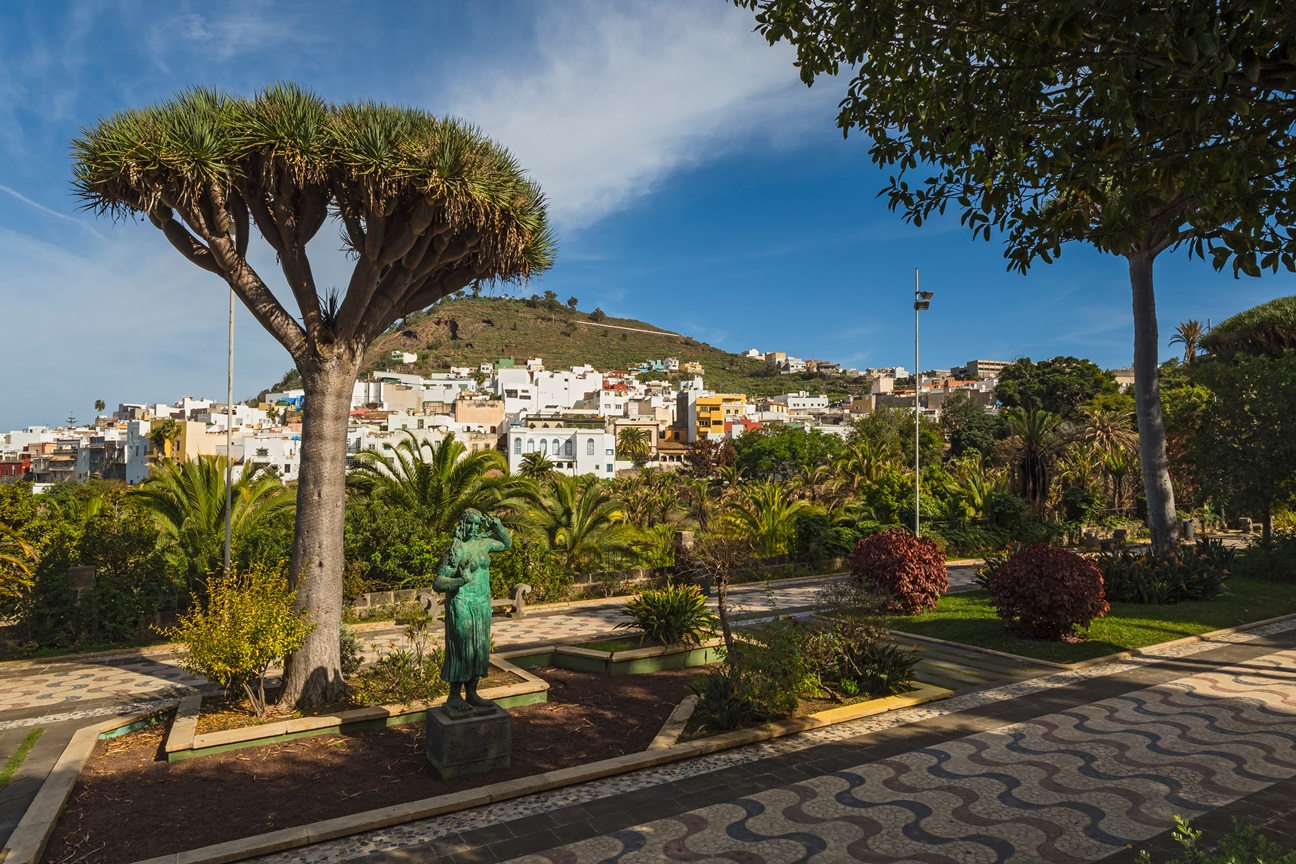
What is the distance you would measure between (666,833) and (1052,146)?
549 centimetres

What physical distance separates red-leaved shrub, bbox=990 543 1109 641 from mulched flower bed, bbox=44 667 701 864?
6.06m

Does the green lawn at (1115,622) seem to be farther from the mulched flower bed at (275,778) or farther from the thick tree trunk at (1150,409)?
the mulched flower bed at (275,778)

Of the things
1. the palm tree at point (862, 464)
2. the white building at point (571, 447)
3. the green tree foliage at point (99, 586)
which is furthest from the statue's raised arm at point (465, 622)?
the white building at point (571, 447)

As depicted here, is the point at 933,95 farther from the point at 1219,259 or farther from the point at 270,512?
the point at 270,512

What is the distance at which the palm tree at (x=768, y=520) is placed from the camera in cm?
2206

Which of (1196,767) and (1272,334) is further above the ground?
(1272,334)

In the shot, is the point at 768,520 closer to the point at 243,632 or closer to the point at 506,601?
the point at 506,601

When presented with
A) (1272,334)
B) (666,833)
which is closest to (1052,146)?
(666,833)

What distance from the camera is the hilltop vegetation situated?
160 metres

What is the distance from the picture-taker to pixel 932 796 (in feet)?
20.4

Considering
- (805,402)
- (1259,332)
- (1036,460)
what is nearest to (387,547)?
(1036,460)

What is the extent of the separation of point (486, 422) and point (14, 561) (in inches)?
3280

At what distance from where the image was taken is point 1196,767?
670 centimetres

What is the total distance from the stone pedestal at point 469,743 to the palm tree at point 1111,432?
3571cm
